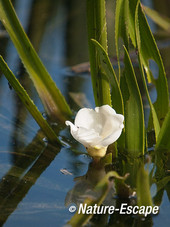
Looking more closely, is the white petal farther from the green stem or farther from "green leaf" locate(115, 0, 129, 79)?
"green leaf" locate(115, 0, 129, 79)

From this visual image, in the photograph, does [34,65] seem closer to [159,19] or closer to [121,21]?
[121,21]

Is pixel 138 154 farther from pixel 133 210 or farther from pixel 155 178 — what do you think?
pixel 133 210

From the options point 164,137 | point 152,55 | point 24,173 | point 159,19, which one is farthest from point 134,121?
point 159,19

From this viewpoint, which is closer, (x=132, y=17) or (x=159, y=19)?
(x=132, y=17)

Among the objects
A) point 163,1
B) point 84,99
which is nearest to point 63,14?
point 163,1

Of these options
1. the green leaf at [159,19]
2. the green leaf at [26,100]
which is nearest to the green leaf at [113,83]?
the green leaf at [26,100]

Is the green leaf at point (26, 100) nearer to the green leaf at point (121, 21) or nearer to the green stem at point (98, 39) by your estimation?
the green stem at point (98, 39)
